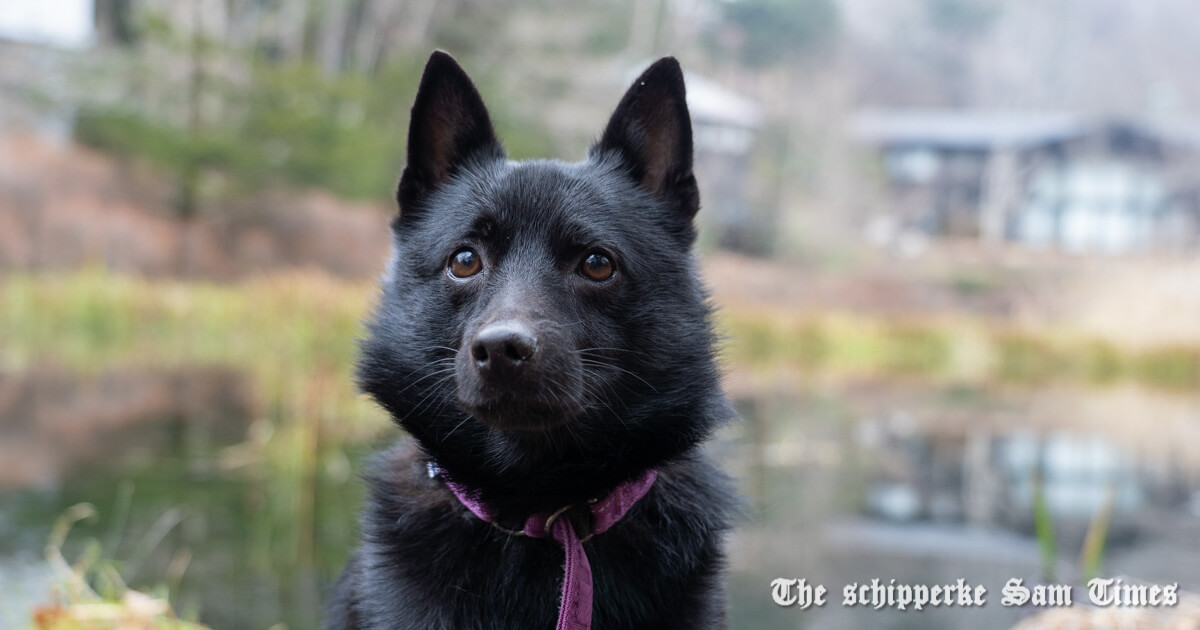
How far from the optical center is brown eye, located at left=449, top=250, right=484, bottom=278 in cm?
262

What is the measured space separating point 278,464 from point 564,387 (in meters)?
5.50

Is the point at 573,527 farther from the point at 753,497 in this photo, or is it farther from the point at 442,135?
the point at 753,497

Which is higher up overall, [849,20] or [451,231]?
[849,20]

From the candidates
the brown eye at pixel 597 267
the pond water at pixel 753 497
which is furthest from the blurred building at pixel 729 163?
the brown eye at pixel 597 267

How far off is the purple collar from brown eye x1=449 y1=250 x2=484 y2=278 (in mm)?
534

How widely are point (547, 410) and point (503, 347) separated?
0.22m

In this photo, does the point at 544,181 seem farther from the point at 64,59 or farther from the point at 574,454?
the point at 64,59

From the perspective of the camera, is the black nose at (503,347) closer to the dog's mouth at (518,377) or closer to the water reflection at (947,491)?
the dog's mouth at (518,377)

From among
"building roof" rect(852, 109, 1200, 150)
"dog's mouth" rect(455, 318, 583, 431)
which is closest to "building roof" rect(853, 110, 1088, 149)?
"building roof" rect(852, 109, 1200, 150)

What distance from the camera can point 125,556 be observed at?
5.67m

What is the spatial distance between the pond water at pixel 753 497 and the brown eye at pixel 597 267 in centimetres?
129

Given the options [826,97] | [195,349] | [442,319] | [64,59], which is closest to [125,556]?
[442,319]

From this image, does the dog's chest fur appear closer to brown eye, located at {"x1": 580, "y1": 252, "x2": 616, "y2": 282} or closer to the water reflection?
brown eye, located at {"x1": 580, "y1": 252, "x2": 616, "y2": 282}

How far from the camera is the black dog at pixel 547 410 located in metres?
2.44
